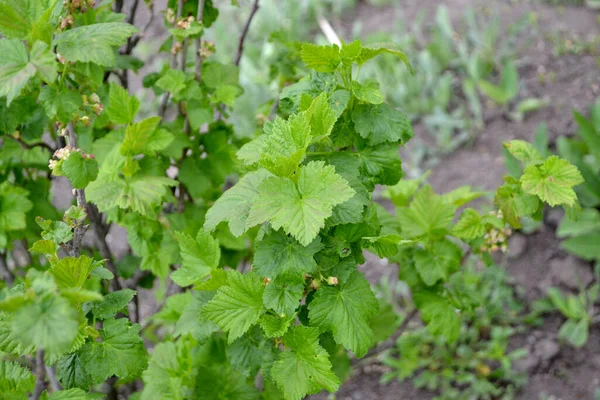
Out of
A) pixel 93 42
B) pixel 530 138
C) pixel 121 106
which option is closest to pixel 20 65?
pixel 93 42

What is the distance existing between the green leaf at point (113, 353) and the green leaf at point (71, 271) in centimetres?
17

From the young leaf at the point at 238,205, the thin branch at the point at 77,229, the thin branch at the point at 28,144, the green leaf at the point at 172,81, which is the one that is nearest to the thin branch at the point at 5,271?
the thin branch at the point at 28,144

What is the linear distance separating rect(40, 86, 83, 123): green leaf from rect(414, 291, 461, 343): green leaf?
1086mm

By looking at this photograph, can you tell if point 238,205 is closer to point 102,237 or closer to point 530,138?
point 102,237

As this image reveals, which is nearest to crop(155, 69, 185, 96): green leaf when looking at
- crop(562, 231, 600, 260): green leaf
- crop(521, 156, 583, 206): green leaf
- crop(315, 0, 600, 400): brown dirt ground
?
crop(521, 156, 583, 206): green leaf

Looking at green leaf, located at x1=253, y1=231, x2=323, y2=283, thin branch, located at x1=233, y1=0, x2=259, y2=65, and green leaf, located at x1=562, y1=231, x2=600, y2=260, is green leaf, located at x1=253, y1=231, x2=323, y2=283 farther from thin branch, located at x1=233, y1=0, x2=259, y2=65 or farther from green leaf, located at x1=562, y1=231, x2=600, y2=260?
green leaf, located at x1=562, y1=231, x2=600, y2=260

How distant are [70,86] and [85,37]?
484mm

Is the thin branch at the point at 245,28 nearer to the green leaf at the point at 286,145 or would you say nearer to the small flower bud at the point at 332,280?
the green leaf at the point at 286,145

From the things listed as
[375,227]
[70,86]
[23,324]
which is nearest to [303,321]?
[375,227]

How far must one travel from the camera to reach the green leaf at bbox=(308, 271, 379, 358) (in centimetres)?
136

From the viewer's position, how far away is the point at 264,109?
90.6 inches

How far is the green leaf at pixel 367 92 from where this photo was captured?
141 centimetres

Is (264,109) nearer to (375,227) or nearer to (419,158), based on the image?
(375,227)

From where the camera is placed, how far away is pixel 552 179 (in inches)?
61.1
